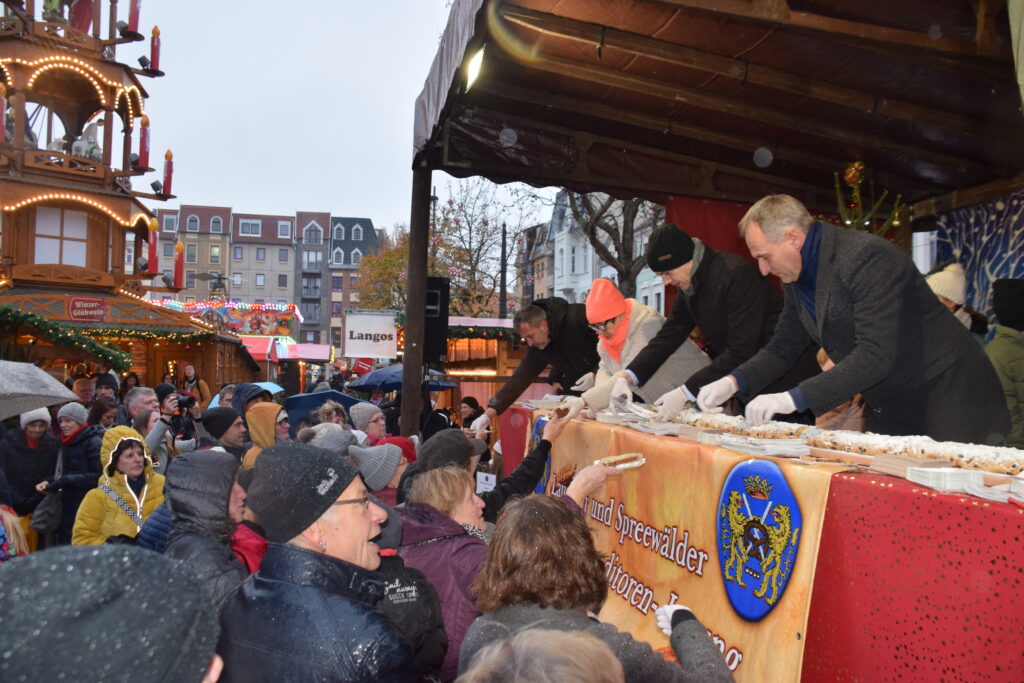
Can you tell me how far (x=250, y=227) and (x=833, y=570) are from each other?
94634 millimetres

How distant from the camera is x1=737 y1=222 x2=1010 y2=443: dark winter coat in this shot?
290 centimetres

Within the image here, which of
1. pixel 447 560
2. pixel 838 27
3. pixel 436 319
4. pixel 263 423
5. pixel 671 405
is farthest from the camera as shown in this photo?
pixel 436 319

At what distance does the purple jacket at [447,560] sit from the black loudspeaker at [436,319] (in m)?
7.16

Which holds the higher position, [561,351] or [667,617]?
[561,351]

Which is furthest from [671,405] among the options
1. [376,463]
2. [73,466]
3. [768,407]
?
[73,466]

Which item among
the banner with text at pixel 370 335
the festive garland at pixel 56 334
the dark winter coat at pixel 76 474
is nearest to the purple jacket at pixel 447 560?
the dark winter coat at pixel 76 474

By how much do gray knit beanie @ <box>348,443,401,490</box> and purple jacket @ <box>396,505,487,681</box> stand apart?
74.9 inches

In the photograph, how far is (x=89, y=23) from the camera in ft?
111

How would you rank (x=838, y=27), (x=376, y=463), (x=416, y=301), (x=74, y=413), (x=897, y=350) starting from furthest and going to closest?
(x=416, y=301) < (x=74, y=413) < (x=838, y=27) < (x=376, y=463) < (x=897, y=350)

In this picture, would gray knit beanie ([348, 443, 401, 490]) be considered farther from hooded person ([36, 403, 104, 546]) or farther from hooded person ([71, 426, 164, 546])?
hooded person ([36, 403, 104, 546])

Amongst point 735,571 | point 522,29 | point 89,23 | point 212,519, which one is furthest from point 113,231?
point 735,571

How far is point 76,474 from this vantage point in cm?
686

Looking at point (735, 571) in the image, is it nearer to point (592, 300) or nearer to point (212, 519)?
point (212, 519)

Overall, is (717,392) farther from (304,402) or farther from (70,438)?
(304,402)
